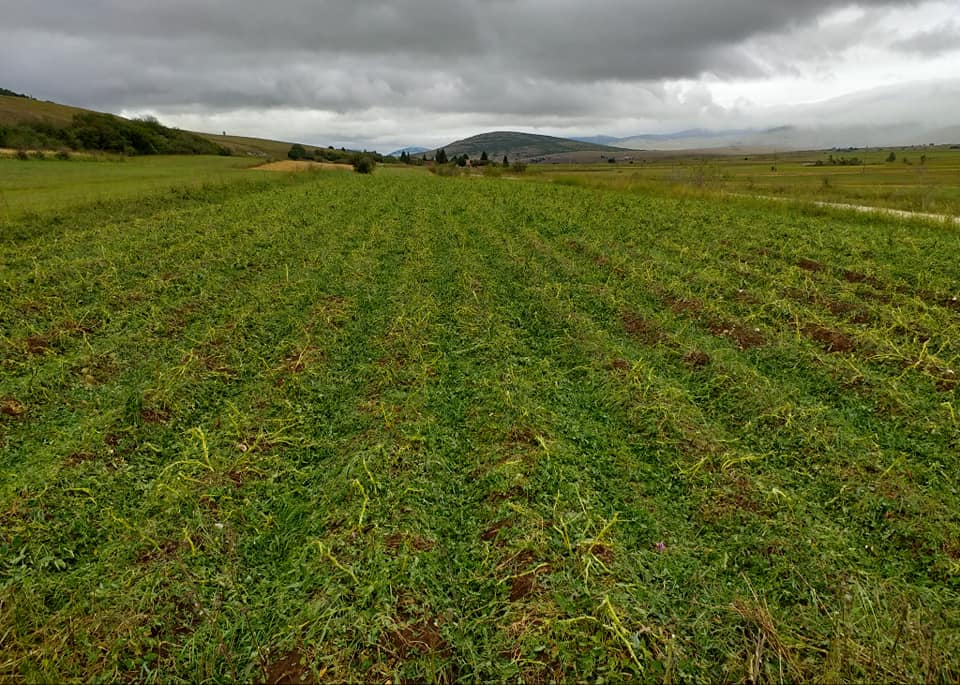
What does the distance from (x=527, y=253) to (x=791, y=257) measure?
699 cm

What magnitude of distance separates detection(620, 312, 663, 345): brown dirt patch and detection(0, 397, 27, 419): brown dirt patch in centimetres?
824

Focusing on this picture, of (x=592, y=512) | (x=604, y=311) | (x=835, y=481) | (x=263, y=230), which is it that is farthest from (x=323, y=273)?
(x=835, y=481)

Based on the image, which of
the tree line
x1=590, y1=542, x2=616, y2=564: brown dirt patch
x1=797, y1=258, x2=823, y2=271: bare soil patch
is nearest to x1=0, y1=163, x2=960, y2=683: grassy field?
x1=590, y1=542, x2=616, y2=564: brown dirt patch

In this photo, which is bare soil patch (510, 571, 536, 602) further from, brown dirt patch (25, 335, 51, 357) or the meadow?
the meadow

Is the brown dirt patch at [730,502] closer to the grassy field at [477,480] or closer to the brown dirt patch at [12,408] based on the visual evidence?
the grassy field at [477,480]

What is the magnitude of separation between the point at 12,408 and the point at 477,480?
541 cm

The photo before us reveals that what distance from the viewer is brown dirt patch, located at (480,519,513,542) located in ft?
11.6

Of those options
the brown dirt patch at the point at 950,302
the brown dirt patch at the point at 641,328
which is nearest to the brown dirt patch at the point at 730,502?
the brown dirt patch at the point at 641,328

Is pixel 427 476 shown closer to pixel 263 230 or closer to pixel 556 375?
pixel 556 375

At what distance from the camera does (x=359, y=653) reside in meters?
2.65

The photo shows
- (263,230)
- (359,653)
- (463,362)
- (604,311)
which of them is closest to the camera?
(359,653)

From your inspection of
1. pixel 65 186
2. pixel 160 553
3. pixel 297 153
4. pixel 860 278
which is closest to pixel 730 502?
pixel 160 553

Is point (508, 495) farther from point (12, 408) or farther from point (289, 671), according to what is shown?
point (12, 408)

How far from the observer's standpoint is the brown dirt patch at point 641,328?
7.21 meters
